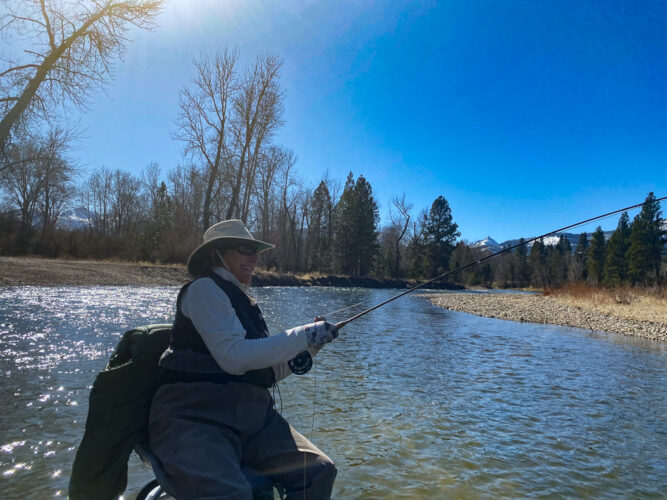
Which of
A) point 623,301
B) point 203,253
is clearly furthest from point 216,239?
point 623,301

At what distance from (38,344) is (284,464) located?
7.10 metres

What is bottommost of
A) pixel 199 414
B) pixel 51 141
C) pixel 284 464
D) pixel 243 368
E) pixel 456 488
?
pixel 456 488

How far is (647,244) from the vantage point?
160 feet

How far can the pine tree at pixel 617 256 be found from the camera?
176 feet

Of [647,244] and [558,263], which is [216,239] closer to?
[647,244]

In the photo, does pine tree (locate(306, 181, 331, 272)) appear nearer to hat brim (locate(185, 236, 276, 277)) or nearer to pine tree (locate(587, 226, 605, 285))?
pine tree (locate(587, 226, 605, 285))

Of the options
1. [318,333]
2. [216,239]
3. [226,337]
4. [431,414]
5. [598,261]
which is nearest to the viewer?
[226,337]

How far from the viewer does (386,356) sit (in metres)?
8.17

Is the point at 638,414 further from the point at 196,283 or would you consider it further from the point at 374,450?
the point at 196,283

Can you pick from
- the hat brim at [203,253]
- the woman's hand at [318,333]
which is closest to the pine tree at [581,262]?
the woman's hand at [318,333]

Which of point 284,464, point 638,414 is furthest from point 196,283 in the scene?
point 638,414

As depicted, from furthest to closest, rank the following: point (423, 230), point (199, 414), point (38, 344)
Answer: point (423, 230) → point (38, 344) → point (199, 414)

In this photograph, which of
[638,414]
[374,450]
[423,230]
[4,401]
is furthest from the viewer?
[423,230]

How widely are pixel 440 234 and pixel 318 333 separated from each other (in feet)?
207
